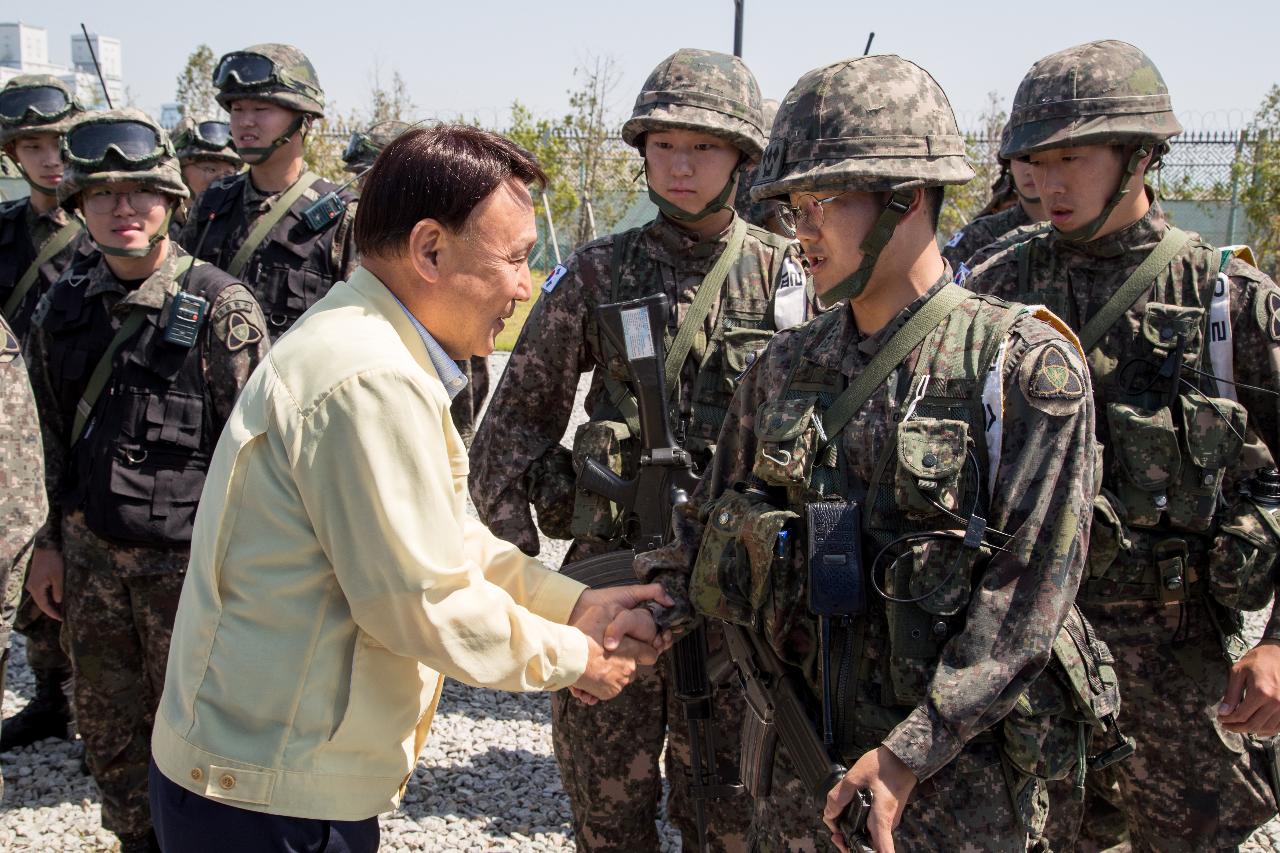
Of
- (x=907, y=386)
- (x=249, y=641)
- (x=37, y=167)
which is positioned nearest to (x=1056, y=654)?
(x=907, y=386)

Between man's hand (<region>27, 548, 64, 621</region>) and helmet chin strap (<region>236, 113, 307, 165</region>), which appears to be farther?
helmet chin strap (<region>236, 113, 307, 165</region>)

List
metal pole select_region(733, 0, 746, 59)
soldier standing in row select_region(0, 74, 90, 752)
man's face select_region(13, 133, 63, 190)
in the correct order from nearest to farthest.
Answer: soldier standing in row select_region(0, 74, 90, 752), man's face select_region(13, 133, 63, 190), metal pole select_region(733, 0, 746, 59)

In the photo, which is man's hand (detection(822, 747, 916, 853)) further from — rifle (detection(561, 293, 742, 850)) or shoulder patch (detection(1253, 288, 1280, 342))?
shoulder patch (detection(1253, 288, 1280, 342))

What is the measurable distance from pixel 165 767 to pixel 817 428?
5.03ft

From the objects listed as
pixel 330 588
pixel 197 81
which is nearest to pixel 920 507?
pixel 330 588

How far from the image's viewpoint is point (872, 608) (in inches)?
103

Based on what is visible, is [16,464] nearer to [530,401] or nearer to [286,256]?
[530,401]

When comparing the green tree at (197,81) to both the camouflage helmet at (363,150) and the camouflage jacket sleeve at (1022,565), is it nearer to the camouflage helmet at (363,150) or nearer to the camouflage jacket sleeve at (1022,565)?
the camouflage helmet at (363,150)

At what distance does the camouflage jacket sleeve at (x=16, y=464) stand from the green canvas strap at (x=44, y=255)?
9.55 ft

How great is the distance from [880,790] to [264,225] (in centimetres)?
485

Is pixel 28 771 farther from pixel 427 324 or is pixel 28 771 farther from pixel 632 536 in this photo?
pixel 427 324

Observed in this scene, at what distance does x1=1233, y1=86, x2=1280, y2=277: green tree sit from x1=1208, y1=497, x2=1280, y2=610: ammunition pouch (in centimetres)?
1494

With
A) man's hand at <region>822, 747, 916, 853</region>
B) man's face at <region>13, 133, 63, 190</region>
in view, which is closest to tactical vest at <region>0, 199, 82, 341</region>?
man's face at <region>13, 133, 63, 190</region>

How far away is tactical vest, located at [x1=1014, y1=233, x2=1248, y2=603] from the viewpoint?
11.0ft
